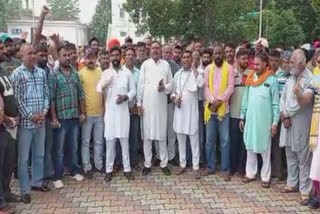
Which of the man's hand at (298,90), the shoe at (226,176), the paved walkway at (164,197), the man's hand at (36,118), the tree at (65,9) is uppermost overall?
the tree at (65,9)

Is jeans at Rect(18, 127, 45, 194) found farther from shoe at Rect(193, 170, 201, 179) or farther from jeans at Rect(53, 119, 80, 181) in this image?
shoe at Rect(193, 170, 201, 179)

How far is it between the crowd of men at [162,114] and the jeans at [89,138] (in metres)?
0.02

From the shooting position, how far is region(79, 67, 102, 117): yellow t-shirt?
643cm

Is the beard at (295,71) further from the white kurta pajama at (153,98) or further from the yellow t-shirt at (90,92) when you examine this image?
the yellow t-shirt at (90,92)

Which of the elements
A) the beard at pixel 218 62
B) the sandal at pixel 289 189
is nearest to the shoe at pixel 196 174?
the sandal at pixel 289 189

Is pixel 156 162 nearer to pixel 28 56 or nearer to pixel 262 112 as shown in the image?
pixel 262 112

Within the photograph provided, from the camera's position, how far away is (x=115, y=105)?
6.33 metres

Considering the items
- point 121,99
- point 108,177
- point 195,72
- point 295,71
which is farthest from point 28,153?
point 295,71

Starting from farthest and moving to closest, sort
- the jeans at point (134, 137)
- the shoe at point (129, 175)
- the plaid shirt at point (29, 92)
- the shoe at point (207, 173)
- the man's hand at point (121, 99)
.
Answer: the jeans at point (134, 137)
the shoe at point (207, 173)
the shoe at point (129, 175)
the man's hand at point (121, 99)
the plaid shirt at point (29, 92)

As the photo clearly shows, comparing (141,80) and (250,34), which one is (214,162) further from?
(250,34)

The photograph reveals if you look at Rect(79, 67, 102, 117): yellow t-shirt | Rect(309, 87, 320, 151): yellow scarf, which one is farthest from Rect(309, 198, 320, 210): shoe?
Rect(79, 67, 102, 117): yellow t-shirt

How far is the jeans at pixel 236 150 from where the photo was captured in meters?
6.47

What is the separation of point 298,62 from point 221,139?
1.77 m

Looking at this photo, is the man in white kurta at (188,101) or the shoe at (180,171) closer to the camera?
the man in white kurta at (188,101)
